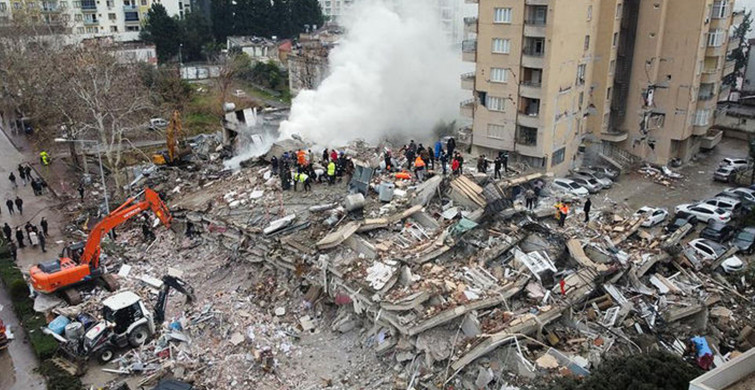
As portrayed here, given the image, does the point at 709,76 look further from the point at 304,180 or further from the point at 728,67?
the point at 304,180

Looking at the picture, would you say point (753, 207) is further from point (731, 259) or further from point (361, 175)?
point (361, 175)

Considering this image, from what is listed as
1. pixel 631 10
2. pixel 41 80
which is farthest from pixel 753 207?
pixel 41 80

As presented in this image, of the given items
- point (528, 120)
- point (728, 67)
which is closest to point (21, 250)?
point (528, 120)

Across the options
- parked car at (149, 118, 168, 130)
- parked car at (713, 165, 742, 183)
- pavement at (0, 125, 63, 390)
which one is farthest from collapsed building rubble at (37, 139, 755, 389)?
parked car at (149, 118, 168, 130)

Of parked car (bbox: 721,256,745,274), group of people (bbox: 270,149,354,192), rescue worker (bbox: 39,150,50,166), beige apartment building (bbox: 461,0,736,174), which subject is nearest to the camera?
parked car (bbox: 721,256,745,274)

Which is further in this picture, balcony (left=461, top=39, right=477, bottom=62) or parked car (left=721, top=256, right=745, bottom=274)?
balcony (left=461, top=39, right=477, bottom=62)

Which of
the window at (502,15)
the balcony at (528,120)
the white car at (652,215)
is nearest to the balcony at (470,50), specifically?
the window at (502,15)

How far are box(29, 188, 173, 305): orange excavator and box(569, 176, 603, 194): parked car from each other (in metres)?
21.9

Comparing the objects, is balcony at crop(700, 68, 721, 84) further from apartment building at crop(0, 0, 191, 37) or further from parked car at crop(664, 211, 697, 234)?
apartment building at crop(0, 0, 191, 37)

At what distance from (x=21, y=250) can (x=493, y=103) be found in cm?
2390

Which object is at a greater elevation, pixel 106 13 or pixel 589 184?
pixel 106 13

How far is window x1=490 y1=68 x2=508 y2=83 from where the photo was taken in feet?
106

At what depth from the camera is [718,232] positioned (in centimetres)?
2664

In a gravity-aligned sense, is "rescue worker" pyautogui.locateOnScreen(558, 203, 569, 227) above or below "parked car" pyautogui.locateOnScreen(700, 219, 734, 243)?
above
